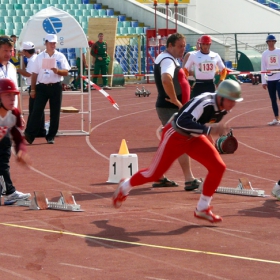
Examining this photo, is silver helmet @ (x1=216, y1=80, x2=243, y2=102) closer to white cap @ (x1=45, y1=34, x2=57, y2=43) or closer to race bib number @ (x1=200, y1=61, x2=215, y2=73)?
race bib number @ (x1=200, y1=61, x2=215, y2=73)

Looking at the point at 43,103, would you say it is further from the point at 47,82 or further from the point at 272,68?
the point at 272,68

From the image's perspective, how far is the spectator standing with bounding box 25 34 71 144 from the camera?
15633 mm

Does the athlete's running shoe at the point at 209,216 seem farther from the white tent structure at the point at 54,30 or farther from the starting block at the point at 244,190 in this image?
the white tent structure at the point at 54,30

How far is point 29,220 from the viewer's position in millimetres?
9016

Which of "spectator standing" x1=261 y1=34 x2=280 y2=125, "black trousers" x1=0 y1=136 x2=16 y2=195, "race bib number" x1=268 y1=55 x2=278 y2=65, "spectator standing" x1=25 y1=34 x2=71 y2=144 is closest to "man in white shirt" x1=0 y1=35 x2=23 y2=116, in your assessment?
"black trousers" x1=0 y1=136 x2=16 y2=195

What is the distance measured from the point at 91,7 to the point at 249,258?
3373 centimetres

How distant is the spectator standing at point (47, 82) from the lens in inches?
615

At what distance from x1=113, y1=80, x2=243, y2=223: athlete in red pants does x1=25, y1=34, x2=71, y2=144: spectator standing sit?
7039 millimetres

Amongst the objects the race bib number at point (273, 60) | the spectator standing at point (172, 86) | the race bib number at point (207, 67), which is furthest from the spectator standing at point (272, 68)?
the spectator standing at point (172, 86)

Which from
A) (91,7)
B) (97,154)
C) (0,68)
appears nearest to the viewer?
(0,68)

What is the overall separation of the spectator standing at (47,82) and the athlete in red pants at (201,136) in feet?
23.1

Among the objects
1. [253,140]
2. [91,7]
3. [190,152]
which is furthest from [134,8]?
[190,152]

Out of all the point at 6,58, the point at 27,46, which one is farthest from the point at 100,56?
the point at 6,58

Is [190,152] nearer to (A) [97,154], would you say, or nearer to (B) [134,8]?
(A) [97,154]
